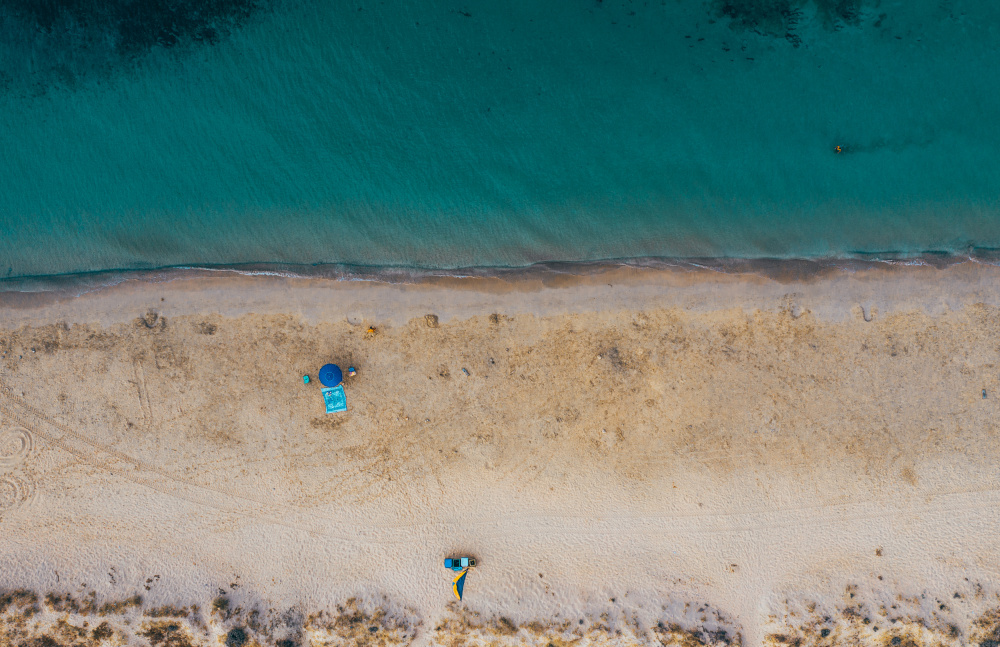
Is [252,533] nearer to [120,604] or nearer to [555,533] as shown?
[120,604]

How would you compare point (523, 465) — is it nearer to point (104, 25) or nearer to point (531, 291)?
point (531, 291)

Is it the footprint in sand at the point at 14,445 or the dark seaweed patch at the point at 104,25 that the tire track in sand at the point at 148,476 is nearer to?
the footprint in sand at the point at 14,445

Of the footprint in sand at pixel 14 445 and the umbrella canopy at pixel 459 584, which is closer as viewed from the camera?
the umbrella canopy at pixel 459 584

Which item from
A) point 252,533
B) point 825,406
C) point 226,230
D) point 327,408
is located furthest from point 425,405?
point 825,406

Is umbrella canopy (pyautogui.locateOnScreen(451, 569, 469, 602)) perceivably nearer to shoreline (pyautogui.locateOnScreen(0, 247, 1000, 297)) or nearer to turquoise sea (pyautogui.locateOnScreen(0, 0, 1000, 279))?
shoreline (pyautogui.locateOnScreen(0, 247, 1000, 297))

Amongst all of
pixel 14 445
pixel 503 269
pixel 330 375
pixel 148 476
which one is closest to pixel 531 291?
pixel 503 269

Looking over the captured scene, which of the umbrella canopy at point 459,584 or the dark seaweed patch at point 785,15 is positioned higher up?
the dark seaweed patch at point 785,15

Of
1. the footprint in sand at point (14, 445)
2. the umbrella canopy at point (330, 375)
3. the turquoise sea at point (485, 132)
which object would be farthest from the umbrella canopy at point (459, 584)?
the footprint in sand at point (14, 445)
